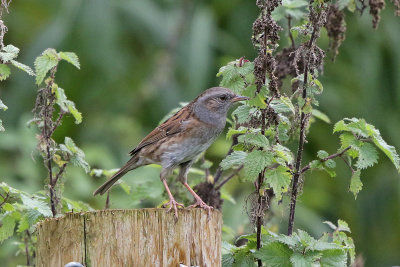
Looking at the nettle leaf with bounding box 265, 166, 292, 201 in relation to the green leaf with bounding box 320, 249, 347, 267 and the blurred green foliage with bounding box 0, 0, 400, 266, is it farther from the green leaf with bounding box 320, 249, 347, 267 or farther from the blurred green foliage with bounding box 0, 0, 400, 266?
the blurred green foliage with bounding box 0, 0, 400, 266

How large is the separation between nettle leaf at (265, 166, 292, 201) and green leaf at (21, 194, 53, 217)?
1366 millimetres

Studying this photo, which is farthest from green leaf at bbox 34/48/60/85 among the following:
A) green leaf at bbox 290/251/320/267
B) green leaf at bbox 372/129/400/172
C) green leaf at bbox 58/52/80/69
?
green leaf at bbox 372/129/400/172

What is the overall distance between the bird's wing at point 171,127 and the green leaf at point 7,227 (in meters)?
1.21

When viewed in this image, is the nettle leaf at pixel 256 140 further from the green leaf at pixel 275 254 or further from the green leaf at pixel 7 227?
the green leaf at pixel 7 227

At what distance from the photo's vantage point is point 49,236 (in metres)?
4.25

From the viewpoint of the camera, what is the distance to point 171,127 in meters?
6.00

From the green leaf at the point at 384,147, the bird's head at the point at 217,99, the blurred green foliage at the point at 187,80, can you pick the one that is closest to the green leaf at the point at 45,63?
the bird's head at the point at 217,99

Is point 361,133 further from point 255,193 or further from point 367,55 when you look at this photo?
point 367,55

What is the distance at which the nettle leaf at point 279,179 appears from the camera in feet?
15.2

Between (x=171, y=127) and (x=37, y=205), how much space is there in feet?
4.63

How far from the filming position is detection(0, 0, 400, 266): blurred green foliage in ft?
34.7

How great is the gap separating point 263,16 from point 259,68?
0.30 meters

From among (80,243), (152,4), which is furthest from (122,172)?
(152,4)

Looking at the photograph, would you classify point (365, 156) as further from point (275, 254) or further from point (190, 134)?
point (190, 134)
